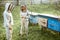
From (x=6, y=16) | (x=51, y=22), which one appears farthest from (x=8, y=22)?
(x=51, y=22)

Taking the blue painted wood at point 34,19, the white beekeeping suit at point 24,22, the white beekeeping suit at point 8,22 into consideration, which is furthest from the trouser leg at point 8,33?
the blue painted wood at point 34,19

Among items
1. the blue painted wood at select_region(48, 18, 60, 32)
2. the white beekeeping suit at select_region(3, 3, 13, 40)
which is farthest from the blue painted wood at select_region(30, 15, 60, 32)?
the white beekeeping suit at select_region(3, 3, 13, 40)

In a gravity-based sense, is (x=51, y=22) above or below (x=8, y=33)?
above

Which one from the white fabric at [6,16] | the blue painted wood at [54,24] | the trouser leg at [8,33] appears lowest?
the trouser leg at [8,33]

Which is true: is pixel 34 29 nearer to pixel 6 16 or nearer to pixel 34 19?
pixel 34 19

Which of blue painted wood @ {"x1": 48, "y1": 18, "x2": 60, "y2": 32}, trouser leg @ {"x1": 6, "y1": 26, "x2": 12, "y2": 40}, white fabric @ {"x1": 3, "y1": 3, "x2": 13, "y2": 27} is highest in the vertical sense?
white fabric @ {"x1": 3, "y1": 3, "x2": 13, "y2": 27}

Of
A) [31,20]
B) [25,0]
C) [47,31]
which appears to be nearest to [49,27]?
[47,31]

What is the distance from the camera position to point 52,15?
89.7 inches

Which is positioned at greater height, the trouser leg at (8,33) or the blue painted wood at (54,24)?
the blue painted wood at (54,24)

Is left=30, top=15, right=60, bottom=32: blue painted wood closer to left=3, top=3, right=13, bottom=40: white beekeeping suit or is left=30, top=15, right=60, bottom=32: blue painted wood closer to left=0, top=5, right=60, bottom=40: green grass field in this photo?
left=0, top=5, right=60, bottom=40: green grass field

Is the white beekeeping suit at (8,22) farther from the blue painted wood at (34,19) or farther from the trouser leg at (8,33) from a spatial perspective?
the blue painted wood at (34,19)

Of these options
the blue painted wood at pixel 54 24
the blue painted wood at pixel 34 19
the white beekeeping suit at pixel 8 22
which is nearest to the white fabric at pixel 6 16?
the white beekeeping suit at pixel 8 22

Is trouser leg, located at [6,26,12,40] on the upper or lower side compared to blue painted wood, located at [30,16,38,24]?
lower

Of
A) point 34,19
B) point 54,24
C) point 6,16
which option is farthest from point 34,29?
point 6,16
